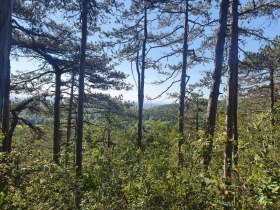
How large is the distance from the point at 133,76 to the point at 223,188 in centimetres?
1453

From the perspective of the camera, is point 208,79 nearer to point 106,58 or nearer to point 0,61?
point 106,58

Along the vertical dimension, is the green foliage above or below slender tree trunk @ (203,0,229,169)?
below

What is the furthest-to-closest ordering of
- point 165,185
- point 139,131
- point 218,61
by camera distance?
point 139,131 → point 218,61 → point 165,185

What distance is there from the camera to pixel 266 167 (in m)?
3.39

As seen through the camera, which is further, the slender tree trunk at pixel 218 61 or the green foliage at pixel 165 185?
the slender tree trunk at pixel 218 61

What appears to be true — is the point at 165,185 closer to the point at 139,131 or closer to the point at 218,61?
the point at 218,61

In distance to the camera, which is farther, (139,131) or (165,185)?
(139,131)

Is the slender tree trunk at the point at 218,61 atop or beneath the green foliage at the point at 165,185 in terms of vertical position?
atop

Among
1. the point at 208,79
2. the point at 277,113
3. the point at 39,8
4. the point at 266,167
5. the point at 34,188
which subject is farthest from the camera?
the point at 208,79

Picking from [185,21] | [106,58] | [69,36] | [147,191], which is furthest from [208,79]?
[147,191]

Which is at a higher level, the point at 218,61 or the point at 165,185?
the point at 218,61

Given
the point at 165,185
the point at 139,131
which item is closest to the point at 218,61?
the point at 165,185

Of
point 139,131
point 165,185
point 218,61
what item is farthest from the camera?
point 139,131

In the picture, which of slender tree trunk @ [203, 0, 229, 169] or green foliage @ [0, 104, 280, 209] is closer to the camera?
green foliage @ [0, 104, 280, 209]
